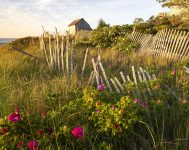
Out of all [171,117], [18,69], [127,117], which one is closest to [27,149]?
[127,117]

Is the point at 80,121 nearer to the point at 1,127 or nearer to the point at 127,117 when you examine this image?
the point at 127,117

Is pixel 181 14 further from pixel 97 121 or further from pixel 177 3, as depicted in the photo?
pixel 97 121

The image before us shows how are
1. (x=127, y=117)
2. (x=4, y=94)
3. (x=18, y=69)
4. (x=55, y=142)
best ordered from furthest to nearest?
(x=18, y=69)
(x=4, y=94)
(x=127, y=117)
(x=55, y=142)

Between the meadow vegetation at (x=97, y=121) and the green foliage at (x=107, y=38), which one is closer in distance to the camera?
the meadow vegetation at (x=97, y=121)

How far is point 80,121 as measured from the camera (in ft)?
11.4

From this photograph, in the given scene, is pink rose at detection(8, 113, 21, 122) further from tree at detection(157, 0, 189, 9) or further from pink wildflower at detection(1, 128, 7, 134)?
tree at detection(157, 0, 189, 9)

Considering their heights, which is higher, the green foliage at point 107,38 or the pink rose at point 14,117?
the pink rose at point 14,117

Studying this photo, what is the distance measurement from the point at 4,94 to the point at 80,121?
5.30ft

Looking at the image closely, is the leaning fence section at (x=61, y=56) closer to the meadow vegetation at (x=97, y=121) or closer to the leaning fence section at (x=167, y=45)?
the meadow vegetation at (x=97, y=121)

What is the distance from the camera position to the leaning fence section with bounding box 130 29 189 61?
11443mm

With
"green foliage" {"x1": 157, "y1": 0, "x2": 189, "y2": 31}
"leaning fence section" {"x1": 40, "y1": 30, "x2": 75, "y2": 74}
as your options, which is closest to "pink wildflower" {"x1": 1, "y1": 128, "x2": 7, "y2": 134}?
"leaning fence section" {"x1": 40, "y1": 30, "x2": 75, "y2": 74}

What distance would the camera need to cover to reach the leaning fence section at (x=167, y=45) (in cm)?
1144

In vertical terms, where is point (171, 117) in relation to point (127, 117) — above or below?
below

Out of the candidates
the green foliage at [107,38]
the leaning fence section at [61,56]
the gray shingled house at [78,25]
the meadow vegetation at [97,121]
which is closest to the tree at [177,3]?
the green foliage at [107,38]
